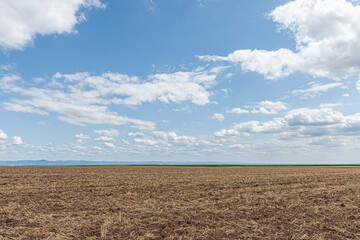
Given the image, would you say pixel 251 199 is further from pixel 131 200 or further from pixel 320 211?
pixel 131 200

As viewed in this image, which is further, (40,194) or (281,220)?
(40,194)

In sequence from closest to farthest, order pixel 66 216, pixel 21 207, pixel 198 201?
pixel 66 216 → pixel 21 207 → pixel 198 201

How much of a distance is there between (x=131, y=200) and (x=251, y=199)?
24.4 feet

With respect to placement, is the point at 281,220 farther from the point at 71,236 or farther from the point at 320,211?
the point at 71,236

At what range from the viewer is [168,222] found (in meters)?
9.79

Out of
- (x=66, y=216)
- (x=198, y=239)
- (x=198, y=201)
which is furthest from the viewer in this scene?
(x=198, y=201)

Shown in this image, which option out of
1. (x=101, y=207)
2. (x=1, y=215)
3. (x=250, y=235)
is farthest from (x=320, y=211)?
(x=1, y=215)

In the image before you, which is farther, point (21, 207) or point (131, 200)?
point (131, 200)

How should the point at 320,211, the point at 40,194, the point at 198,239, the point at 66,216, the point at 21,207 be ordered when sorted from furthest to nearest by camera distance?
the point at 40,194, the point at 21,207, the point at 320,211, the point at 66,216, the point at 198,239

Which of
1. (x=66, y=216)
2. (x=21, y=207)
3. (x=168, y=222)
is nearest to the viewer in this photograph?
(x=168, y=222)

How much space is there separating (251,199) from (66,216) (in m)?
10.4

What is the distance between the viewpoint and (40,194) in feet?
53.8

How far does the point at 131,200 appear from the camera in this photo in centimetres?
1448

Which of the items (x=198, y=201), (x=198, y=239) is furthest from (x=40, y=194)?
(x=198, y=239)
